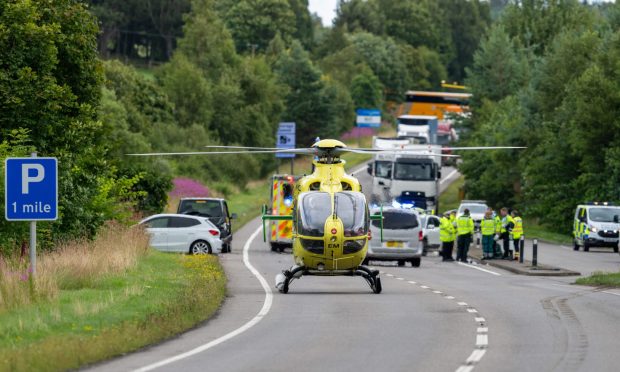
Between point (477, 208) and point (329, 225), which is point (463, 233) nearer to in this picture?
point (329, 225)

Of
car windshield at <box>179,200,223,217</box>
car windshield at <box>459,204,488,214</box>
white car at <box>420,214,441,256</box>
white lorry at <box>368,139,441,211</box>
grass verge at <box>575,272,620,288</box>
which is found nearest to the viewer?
grass verge at <box>575,272,620,288</box>

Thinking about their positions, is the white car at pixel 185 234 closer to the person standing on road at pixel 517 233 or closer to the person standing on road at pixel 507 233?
the person standing on road at pixel 507 233

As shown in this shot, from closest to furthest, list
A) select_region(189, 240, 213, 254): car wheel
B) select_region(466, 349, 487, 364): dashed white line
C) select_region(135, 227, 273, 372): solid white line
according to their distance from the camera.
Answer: select_region(135, 227, 273, 372): solid white line
select_region(466, 349, 487, 364): dashed white line
select_region(189, 240, 213, 254): car wheel

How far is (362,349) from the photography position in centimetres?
1725

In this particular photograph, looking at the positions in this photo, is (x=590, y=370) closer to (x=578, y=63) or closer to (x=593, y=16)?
(x=578, y=63)

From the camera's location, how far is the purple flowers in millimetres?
66675

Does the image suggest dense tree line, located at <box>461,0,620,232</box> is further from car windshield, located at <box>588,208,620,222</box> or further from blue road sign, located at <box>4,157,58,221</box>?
blue road sign, located at <box>4,157,58,221</box>

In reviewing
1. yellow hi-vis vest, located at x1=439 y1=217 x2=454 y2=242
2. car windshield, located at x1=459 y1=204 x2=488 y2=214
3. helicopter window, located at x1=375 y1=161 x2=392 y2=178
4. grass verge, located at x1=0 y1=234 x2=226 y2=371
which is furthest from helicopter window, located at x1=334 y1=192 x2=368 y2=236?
helicopter window, located at x1=375 y1=161 x2=392 y2=178

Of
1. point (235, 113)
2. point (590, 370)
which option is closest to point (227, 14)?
point (235, 113)

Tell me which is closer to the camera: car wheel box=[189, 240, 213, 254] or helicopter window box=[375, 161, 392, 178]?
car wheel box=[189, 240, 213, 254]

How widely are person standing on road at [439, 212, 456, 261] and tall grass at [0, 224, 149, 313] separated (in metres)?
11.1

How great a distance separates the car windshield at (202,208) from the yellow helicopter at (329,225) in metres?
18.2

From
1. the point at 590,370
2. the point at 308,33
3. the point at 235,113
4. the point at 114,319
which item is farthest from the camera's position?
the point at 308,33

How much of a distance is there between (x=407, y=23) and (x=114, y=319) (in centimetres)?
15423
